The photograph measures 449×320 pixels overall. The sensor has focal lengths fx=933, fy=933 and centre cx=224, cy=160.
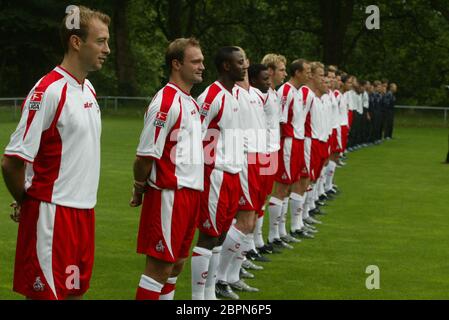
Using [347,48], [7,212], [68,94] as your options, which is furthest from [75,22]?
[347,48]

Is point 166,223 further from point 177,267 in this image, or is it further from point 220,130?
point 220,130

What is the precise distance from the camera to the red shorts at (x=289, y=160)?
12000mm

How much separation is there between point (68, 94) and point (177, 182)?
57.2 inches

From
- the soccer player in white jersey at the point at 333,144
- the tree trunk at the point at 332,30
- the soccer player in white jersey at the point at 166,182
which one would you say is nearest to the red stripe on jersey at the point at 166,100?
the soccer player in white jersey at the point at 166,182

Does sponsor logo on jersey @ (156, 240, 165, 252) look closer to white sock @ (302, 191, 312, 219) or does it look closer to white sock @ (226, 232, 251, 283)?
white sock @ (226, 232, 251, 283)

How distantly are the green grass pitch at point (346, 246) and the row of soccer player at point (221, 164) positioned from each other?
0.53 m

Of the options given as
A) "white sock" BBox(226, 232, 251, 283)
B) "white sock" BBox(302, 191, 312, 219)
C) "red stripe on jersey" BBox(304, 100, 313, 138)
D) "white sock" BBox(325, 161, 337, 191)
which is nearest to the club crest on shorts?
"white sock" BBox(226, 232, 251, 283)

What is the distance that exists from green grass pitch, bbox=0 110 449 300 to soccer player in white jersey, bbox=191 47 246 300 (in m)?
0.75

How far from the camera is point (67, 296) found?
5.67 m

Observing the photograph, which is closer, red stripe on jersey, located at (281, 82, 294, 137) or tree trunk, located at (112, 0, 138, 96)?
red stripe on jersey, located at (281, 82, 294, 137)

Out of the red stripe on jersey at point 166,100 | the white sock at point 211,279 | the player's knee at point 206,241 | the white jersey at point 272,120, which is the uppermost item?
the red stripe on jersey at point 166,100

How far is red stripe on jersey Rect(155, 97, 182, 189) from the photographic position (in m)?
6.68

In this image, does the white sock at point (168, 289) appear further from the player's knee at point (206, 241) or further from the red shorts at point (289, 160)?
the red shorts at point (289, 160)
